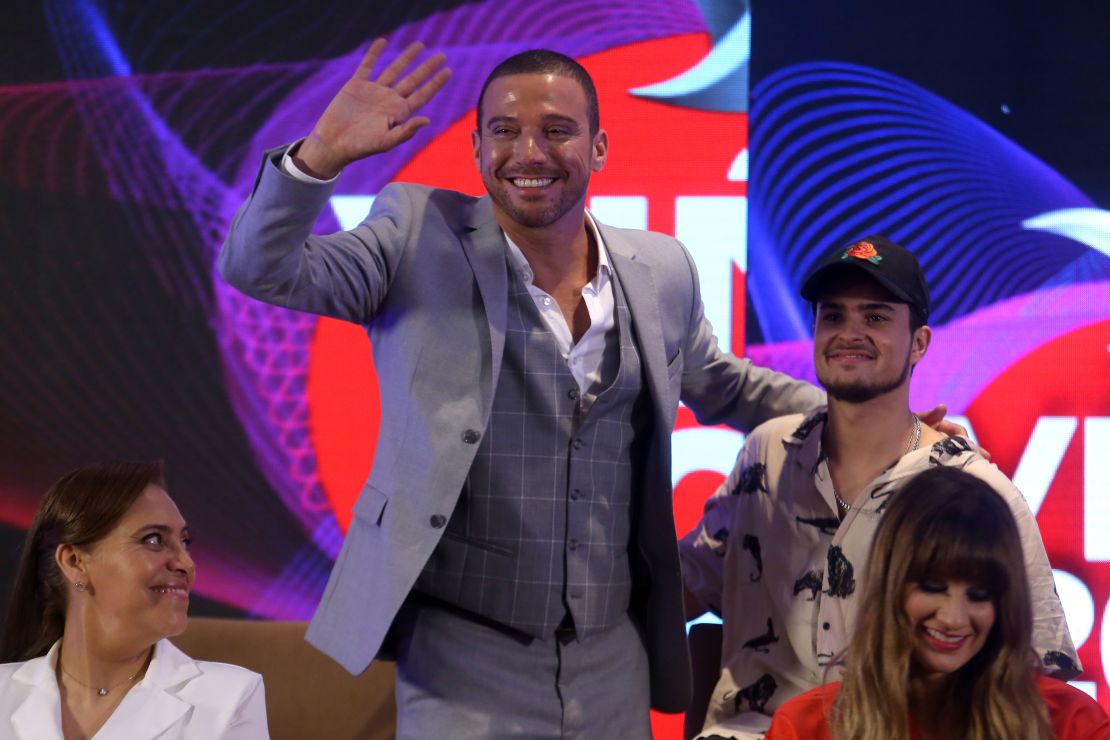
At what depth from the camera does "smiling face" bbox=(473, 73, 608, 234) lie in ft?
7.19

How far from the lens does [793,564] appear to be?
2.51 meters

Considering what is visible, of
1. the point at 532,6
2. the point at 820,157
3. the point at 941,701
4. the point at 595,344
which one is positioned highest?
the point at 532,6

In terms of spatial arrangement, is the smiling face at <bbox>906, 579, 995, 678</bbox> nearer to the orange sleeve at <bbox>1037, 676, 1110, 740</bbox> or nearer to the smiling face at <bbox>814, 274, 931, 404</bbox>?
the orange sleeve at <bbox>1037, 676, 1110, 740</bbox>

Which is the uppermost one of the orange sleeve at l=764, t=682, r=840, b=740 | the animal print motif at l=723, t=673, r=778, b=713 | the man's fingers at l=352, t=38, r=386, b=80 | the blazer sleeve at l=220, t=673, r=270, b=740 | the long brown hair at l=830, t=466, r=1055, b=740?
the man's fingers at l=352, t=38, r=386, b=80

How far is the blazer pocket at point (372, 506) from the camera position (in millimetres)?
2127

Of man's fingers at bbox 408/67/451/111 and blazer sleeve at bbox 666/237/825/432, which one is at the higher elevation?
man's fingers at bbox 408/67/451/111

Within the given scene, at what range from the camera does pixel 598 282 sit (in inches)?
91.4

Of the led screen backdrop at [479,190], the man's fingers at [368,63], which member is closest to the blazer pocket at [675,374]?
the man's fingers at [368,63]

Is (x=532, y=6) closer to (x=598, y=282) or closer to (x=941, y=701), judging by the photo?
(x=598, y=282)

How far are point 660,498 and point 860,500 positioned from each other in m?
0.42

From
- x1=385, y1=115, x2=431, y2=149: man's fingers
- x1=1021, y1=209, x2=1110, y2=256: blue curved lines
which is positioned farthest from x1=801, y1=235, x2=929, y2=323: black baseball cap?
x1=1021, y1=209, x2=1110, y2=256: blue curved lines

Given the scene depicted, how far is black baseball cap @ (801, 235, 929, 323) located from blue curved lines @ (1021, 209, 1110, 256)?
194 cm

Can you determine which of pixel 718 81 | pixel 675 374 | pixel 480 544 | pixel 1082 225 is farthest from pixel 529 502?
pixel 1082 225

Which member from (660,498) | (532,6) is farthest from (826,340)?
(532,6)
